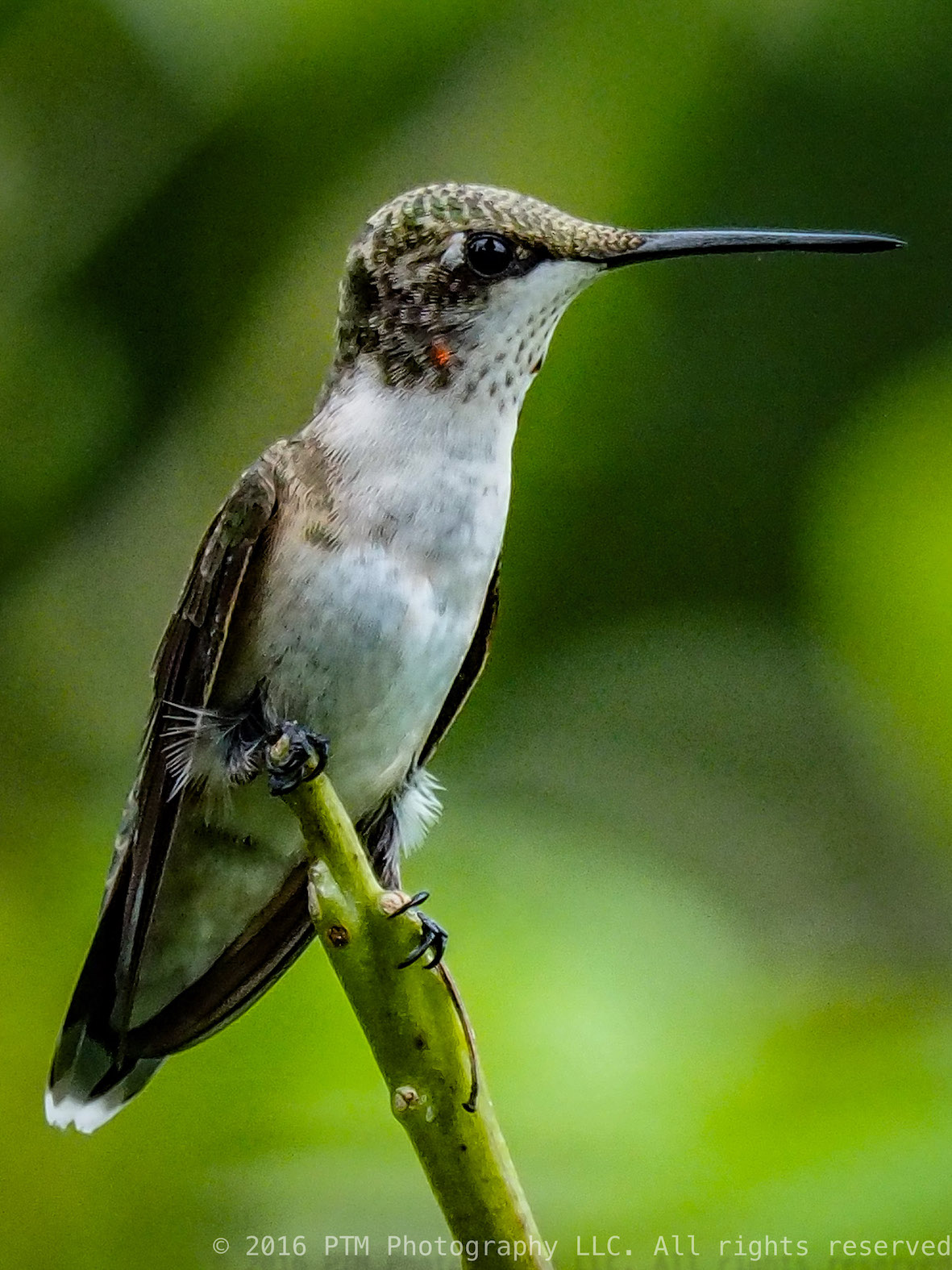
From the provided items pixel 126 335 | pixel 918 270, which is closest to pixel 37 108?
pixel 126 335

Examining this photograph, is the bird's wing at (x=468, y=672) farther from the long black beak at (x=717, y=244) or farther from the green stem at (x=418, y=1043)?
the green stem at (x=418, y=1043)

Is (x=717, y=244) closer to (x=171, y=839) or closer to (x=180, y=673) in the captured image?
(x=180, y=673)

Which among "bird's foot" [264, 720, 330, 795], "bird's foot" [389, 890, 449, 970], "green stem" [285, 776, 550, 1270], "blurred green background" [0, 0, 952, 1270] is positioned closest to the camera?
"green stem" [285, 776, 550, 1270]

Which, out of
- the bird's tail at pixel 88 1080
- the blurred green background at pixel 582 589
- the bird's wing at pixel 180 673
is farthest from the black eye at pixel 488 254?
the bird's tail at pixel 88 1080

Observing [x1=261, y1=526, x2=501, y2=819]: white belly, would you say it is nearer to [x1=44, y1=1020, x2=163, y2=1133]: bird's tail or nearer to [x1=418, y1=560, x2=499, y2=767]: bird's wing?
[x1=418, y1=560, x2=499, y2=767]: bird's wing

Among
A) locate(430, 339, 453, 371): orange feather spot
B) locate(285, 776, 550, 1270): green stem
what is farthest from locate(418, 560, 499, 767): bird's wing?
locate(285, 776, 550, 1270): green stem

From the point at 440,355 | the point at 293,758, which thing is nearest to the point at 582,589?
the point at 440,355
